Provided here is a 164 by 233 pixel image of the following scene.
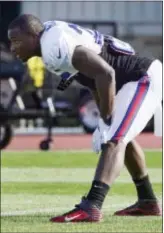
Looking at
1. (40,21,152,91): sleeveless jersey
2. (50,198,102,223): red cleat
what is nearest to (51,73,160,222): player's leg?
(50,198,102,223): red cleat

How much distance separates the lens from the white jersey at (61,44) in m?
7.42

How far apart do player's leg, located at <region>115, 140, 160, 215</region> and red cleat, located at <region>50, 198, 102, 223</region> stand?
655mm

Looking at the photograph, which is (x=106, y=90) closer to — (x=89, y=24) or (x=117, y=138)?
(x=117, y=138)

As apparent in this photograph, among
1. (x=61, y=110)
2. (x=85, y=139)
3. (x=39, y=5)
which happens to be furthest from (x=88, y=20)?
(x=61, y=110)

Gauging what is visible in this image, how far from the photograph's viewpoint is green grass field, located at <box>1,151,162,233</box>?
742 cm

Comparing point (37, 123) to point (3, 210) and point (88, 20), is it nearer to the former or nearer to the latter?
point (88, 20)

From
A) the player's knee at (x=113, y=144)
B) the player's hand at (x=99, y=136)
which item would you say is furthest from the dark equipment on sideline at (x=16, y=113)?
the player's knee at (x=113, y=144)

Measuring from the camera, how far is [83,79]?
7.91 meters

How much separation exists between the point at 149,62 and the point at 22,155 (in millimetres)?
7291

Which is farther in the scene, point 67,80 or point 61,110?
point 61,110

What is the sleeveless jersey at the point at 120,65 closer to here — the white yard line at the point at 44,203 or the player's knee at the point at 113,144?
the player's knee at the point at 113,144

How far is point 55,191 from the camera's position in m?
10.3

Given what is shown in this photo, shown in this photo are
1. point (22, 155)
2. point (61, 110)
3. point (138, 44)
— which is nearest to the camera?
point (22, 155)

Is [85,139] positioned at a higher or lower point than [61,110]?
lower
